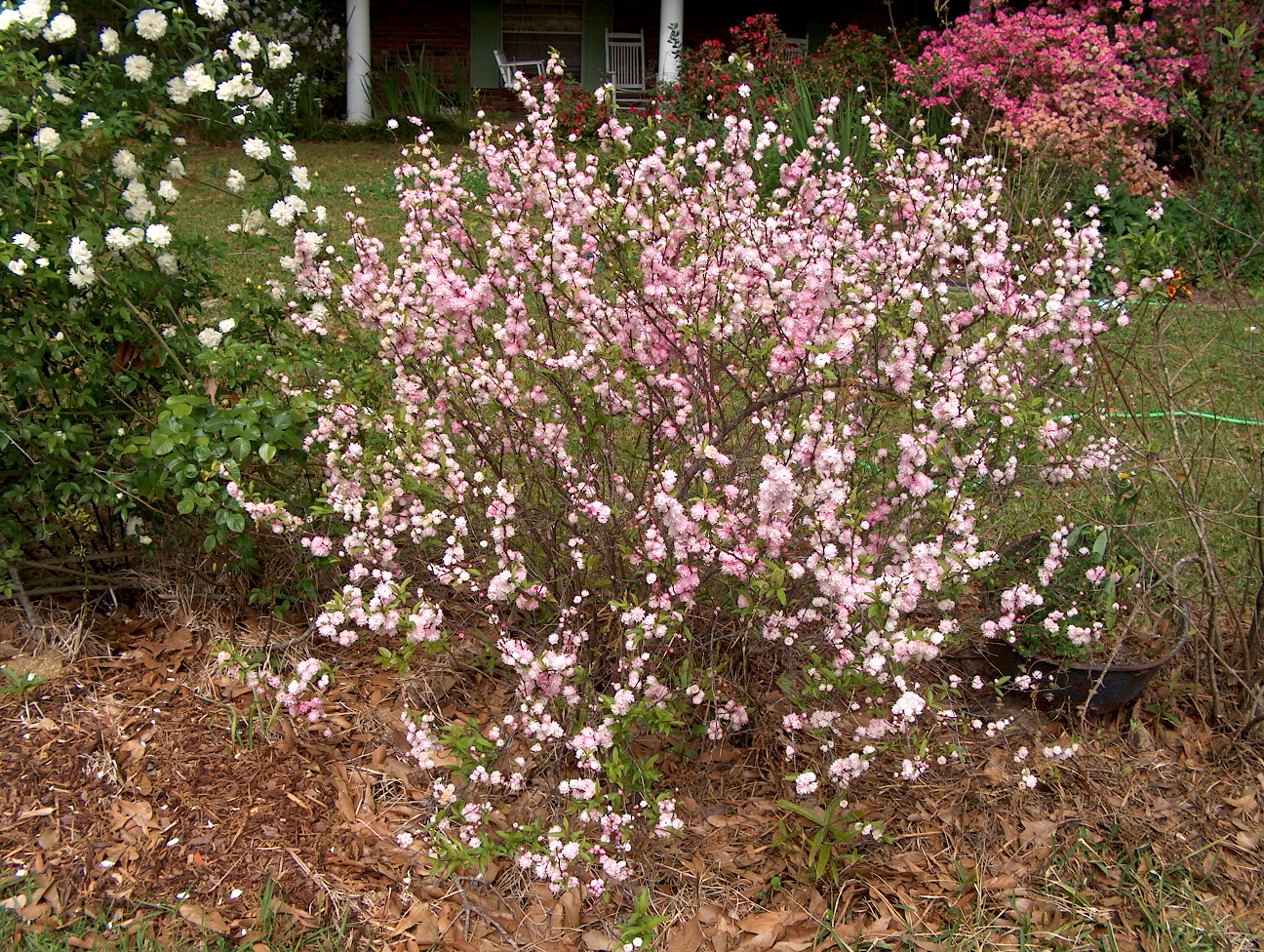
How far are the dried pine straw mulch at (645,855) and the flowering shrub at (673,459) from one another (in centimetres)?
13

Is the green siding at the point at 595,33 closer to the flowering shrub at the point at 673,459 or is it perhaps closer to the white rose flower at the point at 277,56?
the white rose flower at the point at 277,56

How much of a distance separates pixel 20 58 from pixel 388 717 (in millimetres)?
2197

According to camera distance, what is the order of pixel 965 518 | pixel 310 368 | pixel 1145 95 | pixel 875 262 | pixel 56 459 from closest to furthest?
pixel 965 518 → pixel 875 262 → pixel 56 459 → pixel 310 368 → pixel 1145 95

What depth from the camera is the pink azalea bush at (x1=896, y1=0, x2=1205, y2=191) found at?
7.74 m

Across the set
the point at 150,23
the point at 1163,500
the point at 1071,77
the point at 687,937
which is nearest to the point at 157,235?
the point at 150,23

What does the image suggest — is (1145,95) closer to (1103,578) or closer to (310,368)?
(1103,578)

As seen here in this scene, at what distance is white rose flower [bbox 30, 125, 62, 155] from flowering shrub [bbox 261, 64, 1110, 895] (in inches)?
29.0

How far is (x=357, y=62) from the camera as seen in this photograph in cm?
1357

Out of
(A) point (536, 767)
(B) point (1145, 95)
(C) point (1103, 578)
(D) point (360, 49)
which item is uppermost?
(D) point (360, 49)

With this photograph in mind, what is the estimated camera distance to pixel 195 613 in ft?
11.2

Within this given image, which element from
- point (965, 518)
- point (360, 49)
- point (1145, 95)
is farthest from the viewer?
point (360, 49)

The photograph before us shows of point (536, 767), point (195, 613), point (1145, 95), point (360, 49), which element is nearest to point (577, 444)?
point (536, 767)

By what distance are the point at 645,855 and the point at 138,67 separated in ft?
8.94

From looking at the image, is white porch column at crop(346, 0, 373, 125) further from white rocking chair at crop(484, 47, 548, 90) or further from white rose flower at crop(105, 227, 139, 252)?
white rose flower at crop(105, 227, 139, 252)
